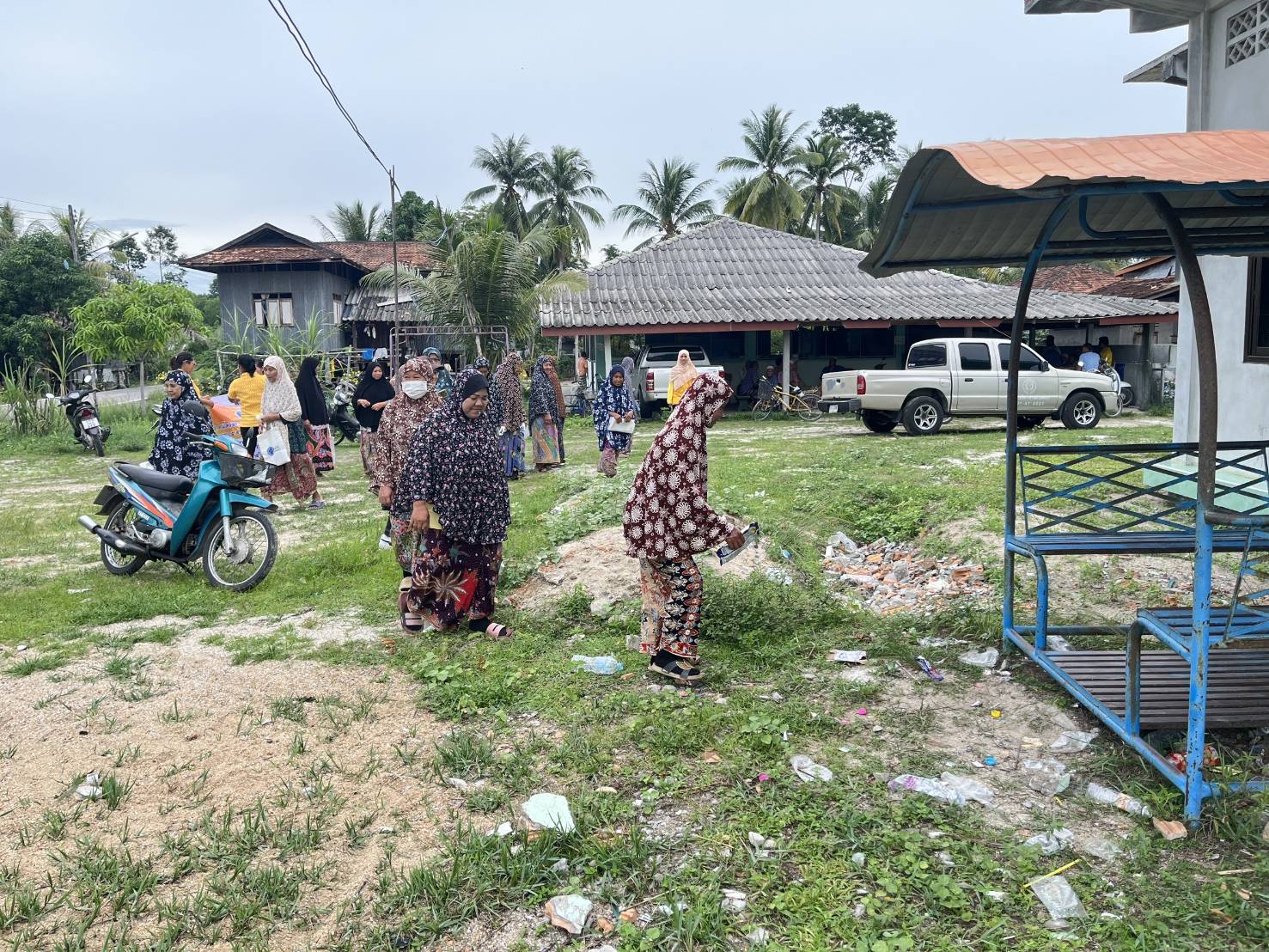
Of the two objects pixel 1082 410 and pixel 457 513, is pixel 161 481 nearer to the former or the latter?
pixel 457 513

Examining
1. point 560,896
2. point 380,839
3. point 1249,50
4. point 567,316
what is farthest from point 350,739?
point 567,316

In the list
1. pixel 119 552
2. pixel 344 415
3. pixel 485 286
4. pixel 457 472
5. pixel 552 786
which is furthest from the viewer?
pixel 485 286

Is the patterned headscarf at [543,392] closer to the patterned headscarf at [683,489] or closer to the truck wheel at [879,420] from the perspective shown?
the truck wheel at [879,420]

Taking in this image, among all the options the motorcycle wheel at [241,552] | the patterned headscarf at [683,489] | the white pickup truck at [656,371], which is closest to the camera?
the patterned headscarf at [683,489]

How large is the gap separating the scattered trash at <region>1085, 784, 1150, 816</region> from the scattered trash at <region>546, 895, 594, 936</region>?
6.11 ft

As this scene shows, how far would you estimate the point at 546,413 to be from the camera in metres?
12.6

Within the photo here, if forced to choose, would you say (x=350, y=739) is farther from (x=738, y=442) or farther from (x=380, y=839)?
(x=738, y=442)

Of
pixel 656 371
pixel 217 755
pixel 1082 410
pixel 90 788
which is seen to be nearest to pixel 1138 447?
pixel 217 755

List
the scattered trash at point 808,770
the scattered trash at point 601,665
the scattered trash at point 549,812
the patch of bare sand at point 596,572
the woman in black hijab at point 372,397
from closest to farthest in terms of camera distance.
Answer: the scattered trash at point 549,812 → the scattered trash at point 808,770 → the scattered trash at point 601,665 → the patch of bare sand at point 596,572 → the woman in black hijab at point 372,397

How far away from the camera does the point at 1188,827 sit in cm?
315

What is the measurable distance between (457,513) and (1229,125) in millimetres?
6348

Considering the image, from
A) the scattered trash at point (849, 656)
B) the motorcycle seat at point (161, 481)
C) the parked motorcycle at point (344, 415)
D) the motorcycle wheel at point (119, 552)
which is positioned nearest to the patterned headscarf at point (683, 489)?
the scattered trash at point (849, 656)

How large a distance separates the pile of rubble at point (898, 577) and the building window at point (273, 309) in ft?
97.3

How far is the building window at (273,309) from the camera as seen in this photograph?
33.3 m
